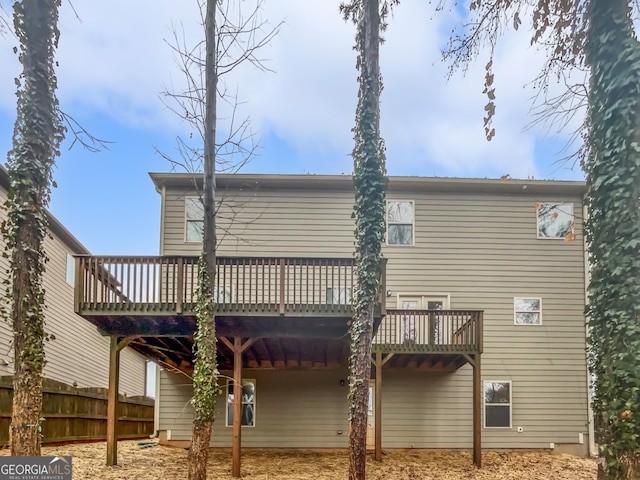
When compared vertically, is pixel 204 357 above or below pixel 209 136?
below

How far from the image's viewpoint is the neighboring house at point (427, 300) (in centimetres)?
1175

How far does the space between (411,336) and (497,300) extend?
2.98 metres

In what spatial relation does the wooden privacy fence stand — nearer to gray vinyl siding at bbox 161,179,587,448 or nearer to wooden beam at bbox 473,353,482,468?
gray vinyl siding at bbox 161,179,587,448

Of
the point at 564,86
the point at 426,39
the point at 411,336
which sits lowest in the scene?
the point at 411,336

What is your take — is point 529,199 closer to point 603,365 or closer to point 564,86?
point 564,86

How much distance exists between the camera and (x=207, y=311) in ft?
25.1

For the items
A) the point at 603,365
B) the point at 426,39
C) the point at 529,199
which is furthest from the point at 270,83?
the point at 603,365

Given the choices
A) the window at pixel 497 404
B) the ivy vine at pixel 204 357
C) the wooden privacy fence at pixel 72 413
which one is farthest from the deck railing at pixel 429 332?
the wooden privacy fence at pixel 72 413

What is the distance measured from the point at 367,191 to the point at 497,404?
24.7ft

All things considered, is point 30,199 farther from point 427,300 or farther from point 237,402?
point 427,300

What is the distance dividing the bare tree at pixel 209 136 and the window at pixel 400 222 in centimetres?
485

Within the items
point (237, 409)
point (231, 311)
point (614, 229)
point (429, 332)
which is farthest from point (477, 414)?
point (614, 229)

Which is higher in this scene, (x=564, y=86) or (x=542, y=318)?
(x=564, y=86)

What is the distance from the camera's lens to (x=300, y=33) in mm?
9539
